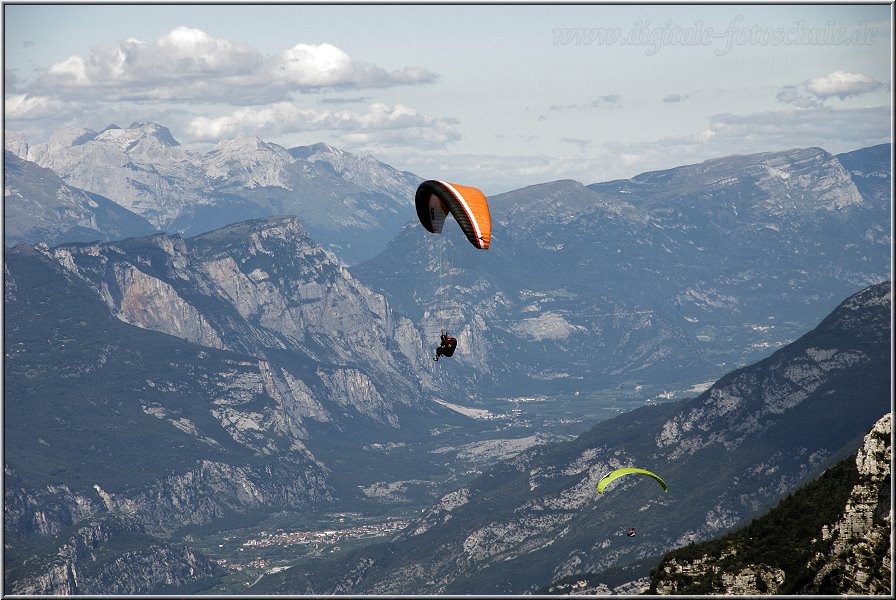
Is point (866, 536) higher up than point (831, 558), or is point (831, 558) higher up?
point (866, 536)

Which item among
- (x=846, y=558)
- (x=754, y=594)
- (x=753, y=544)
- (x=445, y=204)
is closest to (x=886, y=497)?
(x=846, y=558)

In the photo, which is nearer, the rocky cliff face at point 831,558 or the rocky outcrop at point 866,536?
the rocky outcrop at point 866,536

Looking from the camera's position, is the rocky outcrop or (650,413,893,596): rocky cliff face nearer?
the rocky outcrop

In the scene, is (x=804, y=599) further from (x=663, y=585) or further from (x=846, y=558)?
(x=663, y=585)

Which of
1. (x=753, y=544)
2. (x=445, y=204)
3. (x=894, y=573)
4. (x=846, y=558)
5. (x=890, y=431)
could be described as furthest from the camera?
(x=753, y=544)

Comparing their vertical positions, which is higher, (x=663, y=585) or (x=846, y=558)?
(x=846, y=558)

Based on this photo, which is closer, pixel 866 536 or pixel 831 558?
pixel 866 536

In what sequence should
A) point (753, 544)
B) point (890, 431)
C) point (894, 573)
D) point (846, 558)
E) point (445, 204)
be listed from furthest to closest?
point (753, 544), point (445, 204), point (890, 431), point (846, 558), point (894, 573)

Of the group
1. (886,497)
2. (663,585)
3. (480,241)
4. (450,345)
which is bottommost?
(663,585)
